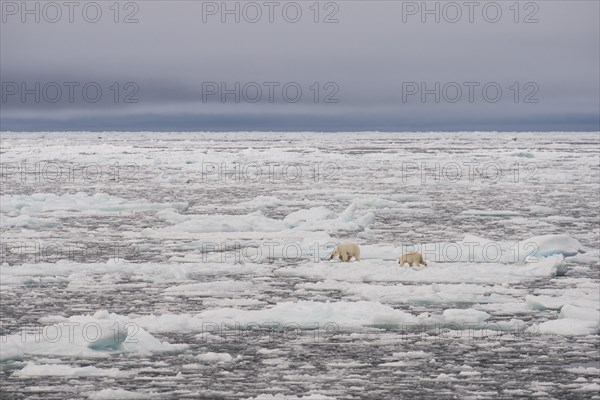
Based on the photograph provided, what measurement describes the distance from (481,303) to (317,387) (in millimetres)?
3978

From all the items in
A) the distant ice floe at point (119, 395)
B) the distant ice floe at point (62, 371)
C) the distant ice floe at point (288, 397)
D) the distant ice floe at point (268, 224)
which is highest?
the distant ice floe at point (268, 224)

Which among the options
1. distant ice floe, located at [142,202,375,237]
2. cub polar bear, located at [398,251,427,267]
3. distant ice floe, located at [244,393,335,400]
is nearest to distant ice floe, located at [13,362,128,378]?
distant ice floe, located at [244,393,335,400]

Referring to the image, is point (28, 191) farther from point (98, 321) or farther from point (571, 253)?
point (98, 321)

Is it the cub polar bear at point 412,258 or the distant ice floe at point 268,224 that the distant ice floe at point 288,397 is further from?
the distant ice floe at point 268,224

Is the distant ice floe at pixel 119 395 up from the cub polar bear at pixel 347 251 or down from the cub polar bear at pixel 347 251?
down

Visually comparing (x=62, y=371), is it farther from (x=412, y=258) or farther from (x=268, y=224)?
(x=268, y=224)

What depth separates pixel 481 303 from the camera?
34.0 feet

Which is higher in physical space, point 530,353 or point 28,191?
point 28,191

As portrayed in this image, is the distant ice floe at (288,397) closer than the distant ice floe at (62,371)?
Yes

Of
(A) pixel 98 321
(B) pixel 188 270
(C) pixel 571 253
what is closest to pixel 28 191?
(B) pixel 188 270

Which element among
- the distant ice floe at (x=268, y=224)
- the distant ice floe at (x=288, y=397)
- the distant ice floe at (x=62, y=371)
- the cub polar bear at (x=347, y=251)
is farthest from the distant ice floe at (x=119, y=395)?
the distant ice floe at (x=268, y=224)

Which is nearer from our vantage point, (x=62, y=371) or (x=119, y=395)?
(x=119, y=395)

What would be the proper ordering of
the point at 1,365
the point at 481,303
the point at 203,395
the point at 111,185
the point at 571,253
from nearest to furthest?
the point at 203,395 < the point at 1,365 < the point at 481,303 < the point at 571,253 < the point at 111,185

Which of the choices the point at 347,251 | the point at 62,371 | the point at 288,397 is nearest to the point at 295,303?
the point at 62,371
